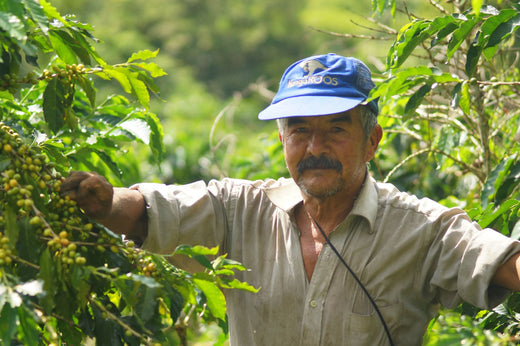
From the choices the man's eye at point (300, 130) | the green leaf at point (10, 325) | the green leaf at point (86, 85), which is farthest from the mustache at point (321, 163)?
the green leaf at point (10, 325)

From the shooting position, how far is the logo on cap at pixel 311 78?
2539 millimetres

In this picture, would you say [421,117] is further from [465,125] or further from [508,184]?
[508,184]

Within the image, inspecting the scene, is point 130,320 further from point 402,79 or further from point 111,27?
point 111,27

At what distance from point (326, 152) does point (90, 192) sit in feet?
2.83

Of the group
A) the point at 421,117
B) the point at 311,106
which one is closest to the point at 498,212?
the point at 311,106

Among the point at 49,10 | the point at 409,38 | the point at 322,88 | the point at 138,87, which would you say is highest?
the point at 49,10

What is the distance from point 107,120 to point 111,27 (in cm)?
2608

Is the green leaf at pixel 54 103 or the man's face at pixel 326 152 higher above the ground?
the green leaf at pixel 54 103

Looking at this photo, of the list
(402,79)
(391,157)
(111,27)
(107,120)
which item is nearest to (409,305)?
(402,79)

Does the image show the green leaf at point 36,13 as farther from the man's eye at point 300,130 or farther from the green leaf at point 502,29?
the green leaf at point 502,29

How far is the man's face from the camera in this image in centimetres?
246

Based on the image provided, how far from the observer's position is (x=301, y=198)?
2592 millimetres

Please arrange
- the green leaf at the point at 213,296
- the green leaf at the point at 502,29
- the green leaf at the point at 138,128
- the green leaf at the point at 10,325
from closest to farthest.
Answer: the green leaf at the point at 10,325
the green leaf at the point at 213,296
the green leaf at the point at 502,29
the green leaf at the point at 138,128

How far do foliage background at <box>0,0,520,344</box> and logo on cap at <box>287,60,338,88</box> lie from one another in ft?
0.69
